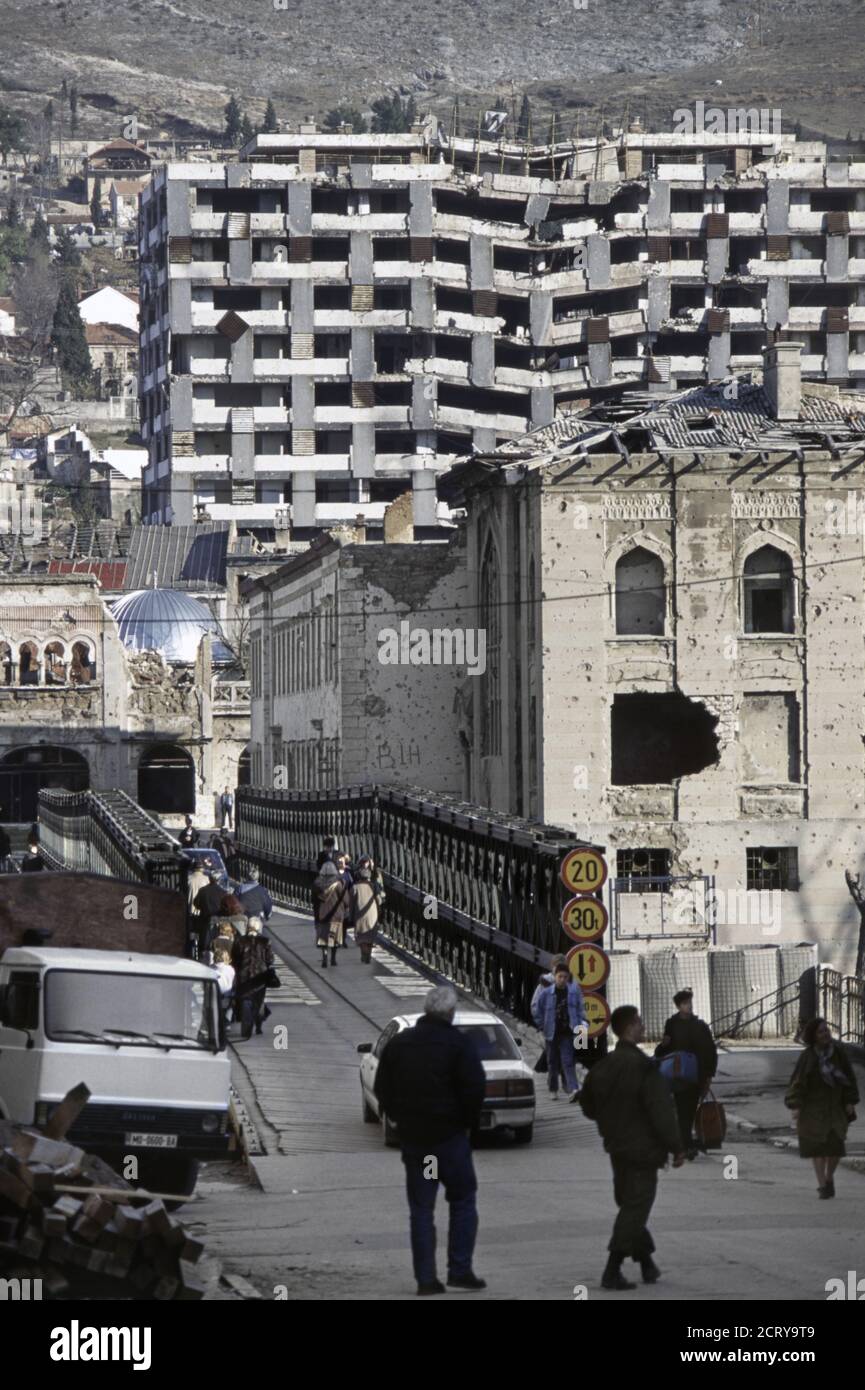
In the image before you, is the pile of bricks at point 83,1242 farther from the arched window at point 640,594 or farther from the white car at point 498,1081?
the arched window at point 640,594

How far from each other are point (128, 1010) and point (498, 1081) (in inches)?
165

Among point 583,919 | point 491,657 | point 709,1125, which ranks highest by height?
point 491,657

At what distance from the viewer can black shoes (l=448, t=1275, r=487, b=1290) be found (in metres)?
13.3

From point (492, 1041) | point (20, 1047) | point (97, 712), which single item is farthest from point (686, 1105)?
point (97, 712)

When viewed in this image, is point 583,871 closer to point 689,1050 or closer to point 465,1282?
point 689,1050

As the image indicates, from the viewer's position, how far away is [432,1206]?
1360cm

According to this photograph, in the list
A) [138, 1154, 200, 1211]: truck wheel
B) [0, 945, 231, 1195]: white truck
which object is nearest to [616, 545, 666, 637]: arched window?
[0, 945, 231, 1195]: white truck

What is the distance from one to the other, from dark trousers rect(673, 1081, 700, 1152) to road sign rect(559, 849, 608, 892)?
7879 millimetres

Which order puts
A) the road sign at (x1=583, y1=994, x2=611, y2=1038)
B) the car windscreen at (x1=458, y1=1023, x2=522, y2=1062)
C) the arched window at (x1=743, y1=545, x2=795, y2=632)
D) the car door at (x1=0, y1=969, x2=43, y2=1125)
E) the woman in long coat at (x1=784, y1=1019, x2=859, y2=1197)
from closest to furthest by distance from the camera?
the woman in long coat at (x1=784, y1=1019, x2=859, y2=1197) → the car door at (x1=0, y1=969, x2=43, y2=1125) → the car windscreen at (x1=458, y1=1023, x2=522, y2=1062) → the road sign at (x1=583, y1=994, x2=611, y2=1038) → the arched window at (x1=743, y1=545, x2=795, y2=632)

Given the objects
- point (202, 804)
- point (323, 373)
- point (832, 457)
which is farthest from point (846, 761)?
point (323, 373)

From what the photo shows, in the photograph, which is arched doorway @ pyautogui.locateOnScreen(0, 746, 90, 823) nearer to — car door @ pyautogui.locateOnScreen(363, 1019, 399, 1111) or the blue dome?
the blue dome

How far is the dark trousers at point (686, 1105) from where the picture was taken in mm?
20500

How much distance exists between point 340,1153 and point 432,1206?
309 inches

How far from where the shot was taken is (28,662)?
3802 inches
